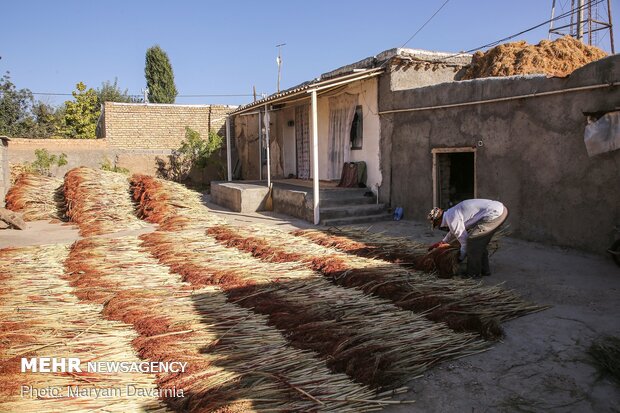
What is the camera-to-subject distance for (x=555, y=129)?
7281 millimetres

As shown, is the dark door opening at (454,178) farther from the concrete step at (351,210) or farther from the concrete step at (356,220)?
the concrete step at (351,210)

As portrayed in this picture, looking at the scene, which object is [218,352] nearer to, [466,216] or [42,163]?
[466,216]

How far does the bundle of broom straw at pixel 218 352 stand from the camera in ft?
9.52

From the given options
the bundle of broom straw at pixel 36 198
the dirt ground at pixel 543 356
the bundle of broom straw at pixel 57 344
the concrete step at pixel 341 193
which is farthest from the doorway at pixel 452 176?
the bundle of broom straw at pixel 36 198

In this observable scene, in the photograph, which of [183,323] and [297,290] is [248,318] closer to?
[183,323]

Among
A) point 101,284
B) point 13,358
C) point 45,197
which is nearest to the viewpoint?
point 13,358

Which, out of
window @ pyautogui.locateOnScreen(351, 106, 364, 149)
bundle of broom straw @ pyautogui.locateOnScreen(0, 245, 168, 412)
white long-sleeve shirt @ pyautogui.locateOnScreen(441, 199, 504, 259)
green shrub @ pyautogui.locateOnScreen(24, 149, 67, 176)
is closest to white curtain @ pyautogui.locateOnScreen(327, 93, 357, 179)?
window @ pyautogui.locateOnScreen(351, 106, 364, 149)

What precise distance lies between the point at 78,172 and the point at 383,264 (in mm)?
10070

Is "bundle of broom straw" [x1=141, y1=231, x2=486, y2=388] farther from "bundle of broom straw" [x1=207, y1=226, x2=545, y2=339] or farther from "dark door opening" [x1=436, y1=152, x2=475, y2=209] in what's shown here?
"dark door opening" [x1=436, y1=152, x2=475, y2=209]

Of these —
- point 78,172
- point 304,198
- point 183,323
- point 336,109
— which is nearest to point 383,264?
point 183,323

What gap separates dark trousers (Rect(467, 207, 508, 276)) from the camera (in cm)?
556

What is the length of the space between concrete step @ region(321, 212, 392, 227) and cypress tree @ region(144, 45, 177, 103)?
88.7 feet

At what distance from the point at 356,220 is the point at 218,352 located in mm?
7150

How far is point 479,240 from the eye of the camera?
220 inches
